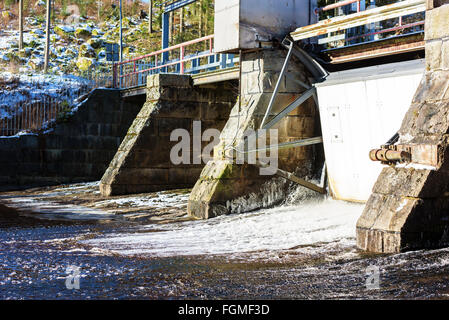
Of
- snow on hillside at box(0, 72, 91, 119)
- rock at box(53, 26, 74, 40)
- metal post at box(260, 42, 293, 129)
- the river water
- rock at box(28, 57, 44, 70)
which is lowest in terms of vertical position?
the river water

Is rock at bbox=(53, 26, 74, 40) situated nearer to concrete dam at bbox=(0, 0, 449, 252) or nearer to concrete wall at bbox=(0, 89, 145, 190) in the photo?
concrete wall at bbox=(0, 89, 145, 190)

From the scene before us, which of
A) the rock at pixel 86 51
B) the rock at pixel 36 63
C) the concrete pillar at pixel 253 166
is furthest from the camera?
the rock at pixel 86 51

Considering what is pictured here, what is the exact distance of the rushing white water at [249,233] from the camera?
8293 millimetres

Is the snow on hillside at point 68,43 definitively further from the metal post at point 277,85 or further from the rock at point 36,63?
the metal post at point 277,85

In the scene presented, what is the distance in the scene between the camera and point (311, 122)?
1279cm

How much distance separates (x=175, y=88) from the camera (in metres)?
16.2

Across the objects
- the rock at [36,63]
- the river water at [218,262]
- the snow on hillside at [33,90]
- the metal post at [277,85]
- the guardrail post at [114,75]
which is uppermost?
the rock at [36,63]

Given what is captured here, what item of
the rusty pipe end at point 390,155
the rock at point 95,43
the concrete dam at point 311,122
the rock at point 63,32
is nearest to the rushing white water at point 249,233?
the concrete dam at point 311,122

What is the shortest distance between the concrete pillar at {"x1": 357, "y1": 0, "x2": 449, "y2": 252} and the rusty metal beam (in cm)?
195

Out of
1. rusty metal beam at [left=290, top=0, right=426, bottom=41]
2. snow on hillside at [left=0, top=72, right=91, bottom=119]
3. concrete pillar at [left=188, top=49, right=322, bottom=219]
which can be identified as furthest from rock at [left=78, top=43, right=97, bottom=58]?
rusty metal beam at [left=290, top=0, right=426, bottom=41]

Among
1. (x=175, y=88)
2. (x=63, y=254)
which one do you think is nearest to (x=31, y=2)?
(x=175, y=88)

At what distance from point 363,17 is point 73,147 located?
1195 centimetres

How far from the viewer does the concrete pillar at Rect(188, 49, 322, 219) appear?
11984 mm

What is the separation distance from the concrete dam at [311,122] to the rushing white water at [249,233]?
0.63m
